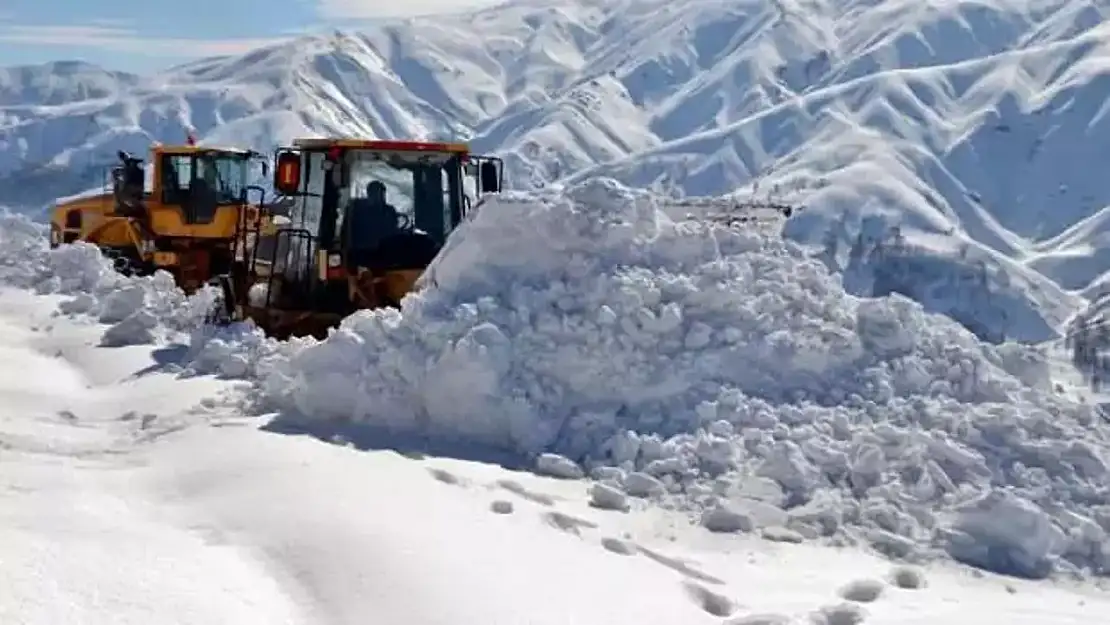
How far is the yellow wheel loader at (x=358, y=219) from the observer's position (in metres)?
10.6

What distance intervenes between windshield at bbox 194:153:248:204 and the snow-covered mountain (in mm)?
70420

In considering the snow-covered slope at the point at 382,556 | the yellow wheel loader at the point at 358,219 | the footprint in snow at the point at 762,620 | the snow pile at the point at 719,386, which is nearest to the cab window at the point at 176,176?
the yellow wheel loader at the point at 358,219

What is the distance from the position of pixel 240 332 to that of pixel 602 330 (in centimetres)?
433

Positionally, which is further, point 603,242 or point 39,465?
point 603,242

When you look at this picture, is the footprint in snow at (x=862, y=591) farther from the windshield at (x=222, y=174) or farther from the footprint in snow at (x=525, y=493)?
the windshield at (x=222, y=174)

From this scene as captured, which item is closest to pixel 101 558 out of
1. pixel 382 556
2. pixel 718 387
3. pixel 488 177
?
pixel 382 556

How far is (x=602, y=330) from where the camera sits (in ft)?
23.9

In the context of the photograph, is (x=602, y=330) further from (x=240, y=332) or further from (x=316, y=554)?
(x=240, y=332)

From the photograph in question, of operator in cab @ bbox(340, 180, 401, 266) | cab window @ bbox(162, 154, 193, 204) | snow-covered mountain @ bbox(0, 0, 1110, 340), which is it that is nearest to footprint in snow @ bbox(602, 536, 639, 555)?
operator in cab @ bbox(340, 180, 401, 266)

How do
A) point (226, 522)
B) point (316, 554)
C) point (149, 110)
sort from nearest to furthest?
point (316, 554) < point (226, 522) < point (149, 110)

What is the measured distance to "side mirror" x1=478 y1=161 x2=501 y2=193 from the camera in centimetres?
1051

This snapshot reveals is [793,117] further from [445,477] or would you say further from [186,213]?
[445,477]

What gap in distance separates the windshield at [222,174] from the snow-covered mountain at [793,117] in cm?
7042

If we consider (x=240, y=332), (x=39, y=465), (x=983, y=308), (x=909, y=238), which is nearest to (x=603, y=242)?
(x=39, y=465)
